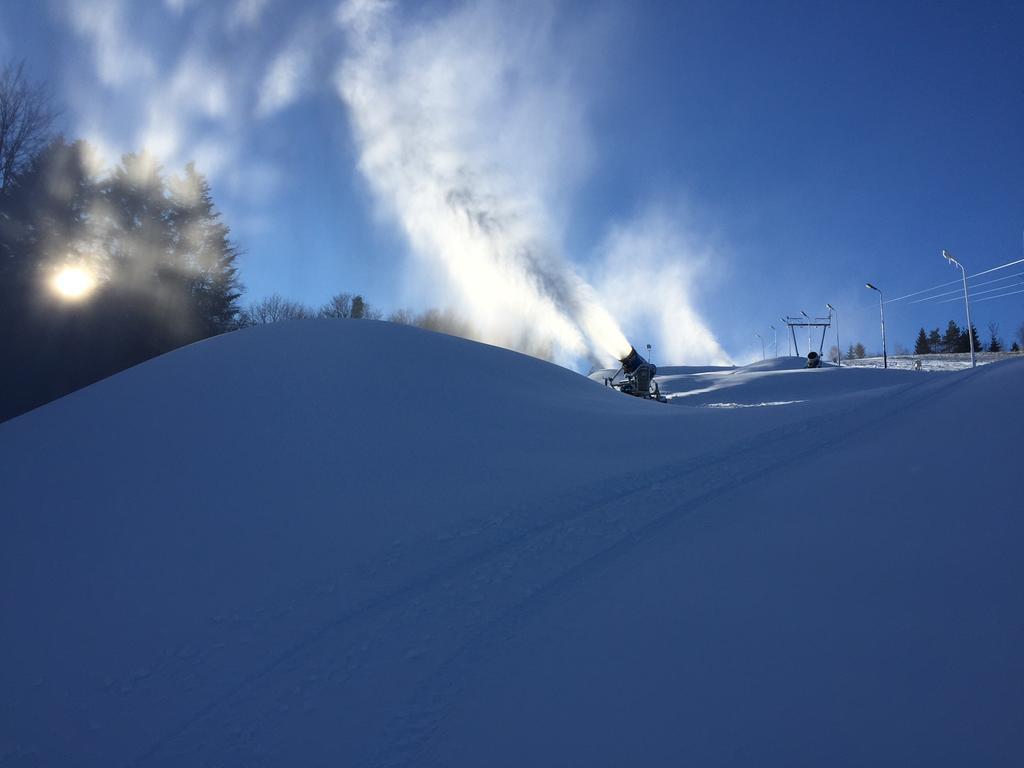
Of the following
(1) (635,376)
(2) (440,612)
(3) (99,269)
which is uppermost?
(3) (99,269)

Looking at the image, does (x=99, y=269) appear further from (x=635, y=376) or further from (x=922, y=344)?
(x=922, y=344)

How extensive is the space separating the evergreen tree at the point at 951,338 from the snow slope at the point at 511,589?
4025 inches

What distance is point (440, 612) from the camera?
4930 millimetres

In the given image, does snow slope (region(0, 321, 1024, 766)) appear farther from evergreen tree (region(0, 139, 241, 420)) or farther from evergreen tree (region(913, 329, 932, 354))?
evergreen tree (region(913, 329, 932, 354))

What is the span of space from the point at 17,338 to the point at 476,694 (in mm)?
24523

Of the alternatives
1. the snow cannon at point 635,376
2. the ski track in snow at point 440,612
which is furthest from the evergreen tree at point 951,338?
the ski track in snow at point 440,612

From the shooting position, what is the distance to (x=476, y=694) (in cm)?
394

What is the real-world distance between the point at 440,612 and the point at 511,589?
678mm

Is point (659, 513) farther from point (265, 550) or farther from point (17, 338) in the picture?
point (17, 338)

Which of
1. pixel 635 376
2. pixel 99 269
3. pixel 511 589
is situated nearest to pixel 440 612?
pixel 511 589

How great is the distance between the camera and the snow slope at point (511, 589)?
3.53 m

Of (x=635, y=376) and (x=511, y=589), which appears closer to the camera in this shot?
(x=511, y=589)

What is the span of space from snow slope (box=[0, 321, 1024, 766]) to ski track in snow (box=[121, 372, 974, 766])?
0.09 ft

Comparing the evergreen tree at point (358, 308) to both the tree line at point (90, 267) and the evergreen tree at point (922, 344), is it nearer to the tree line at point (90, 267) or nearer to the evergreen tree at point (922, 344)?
the tree line at point (90, 267)
